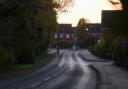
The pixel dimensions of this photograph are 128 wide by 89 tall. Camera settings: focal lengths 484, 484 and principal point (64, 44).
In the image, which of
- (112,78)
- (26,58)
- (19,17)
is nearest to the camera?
(112,78)

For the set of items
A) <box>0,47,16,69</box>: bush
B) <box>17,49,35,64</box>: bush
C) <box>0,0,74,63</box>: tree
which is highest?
<box>0,0,74,63</box>: tree

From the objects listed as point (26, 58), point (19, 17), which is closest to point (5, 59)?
point (19, 17)

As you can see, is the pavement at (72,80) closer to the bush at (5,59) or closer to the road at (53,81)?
the road at (53,81)

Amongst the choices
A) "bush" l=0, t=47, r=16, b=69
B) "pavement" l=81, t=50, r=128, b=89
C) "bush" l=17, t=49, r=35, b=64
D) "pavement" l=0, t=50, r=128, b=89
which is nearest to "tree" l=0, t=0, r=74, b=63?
"bush" l=0, t=47, r=16, b=69

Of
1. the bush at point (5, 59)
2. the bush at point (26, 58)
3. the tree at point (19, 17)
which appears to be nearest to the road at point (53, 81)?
the bush at point (5, 59)

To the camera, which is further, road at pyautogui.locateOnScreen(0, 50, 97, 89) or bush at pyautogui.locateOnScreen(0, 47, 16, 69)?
bush at pyautogui.locateOnScreen(0, 47, 16, 69)

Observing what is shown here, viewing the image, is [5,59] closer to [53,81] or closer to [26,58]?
[53,81]

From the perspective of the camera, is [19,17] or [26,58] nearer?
[19,17]

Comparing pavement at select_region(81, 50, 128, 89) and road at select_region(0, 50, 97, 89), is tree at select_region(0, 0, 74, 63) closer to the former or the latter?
road at select_region(0, 50, 97, 89)

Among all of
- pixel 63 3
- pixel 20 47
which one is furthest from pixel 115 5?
pixel 20 47

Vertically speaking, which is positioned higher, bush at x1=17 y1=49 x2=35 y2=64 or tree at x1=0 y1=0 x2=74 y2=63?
tree at x1=0 y1=0 x2=74 y2=63

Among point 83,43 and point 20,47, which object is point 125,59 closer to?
point 20,47

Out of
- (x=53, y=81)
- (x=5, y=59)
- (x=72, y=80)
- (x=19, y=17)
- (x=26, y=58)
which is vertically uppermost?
(x=19, y=17)

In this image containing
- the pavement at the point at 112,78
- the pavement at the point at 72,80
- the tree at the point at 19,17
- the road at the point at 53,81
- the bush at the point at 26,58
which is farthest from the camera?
the bush at the point at 26,58
